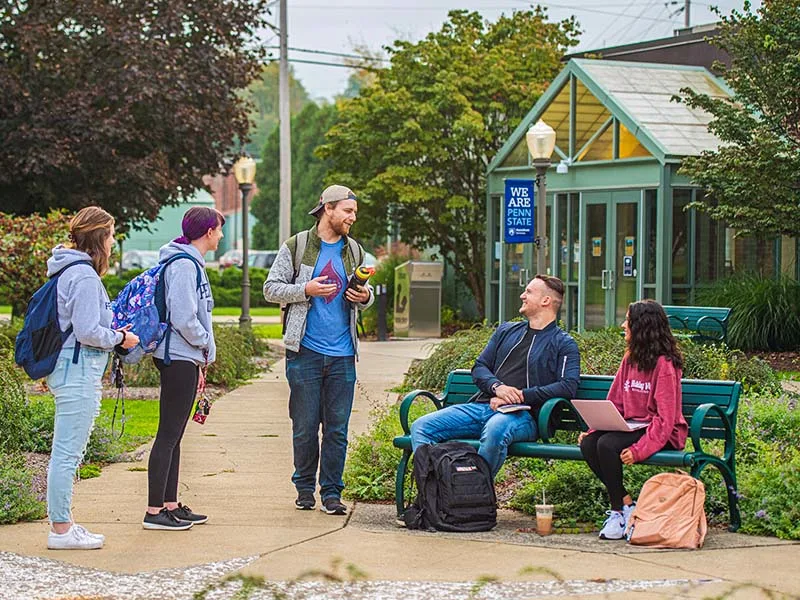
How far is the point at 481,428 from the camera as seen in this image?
823 centimetres

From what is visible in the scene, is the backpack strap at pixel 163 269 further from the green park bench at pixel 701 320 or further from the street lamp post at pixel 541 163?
the green park bench at pixel 701 320

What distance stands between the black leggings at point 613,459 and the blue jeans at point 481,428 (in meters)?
0.58

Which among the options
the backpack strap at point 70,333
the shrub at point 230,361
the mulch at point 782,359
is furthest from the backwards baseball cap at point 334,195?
the mulch at point 782,359

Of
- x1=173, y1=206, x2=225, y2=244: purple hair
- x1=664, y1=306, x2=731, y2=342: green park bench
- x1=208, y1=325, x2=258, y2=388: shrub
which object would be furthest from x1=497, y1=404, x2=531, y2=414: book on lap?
x1=664, y1=306, x2=731, y2=342: green park bench

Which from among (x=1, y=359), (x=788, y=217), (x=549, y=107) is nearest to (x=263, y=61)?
(x=549, y=107)

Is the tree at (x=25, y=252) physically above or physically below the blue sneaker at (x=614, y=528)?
above

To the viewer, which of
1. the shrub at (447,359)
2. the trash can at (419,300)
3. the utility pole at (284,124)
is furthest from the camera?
the utility pole at (284,124)

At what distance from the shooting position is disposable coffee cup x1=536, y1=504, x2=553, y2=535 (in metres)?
7.46

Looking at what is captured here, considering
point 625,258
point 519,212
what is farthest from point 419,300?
point 519,212

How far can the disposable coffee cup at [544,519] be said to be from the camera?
7461mm

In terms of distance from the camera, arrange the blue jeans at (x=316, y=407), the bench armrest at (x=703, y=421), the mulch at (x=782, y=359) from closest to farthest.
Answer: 1. the bench armrest at (x=703, y=421)
2. the blue jeans at (x=316, y=407)
3. the mulch at (x=782, y=359)

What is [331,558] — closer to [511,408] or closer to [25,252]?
[511,408]

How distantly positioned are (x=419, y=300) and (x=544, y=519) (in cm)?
1914

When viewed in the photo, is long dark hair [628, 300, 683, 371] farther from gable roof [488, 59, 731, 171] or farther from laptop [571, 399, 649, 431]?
gable roof [488, 59, 731, 171]
